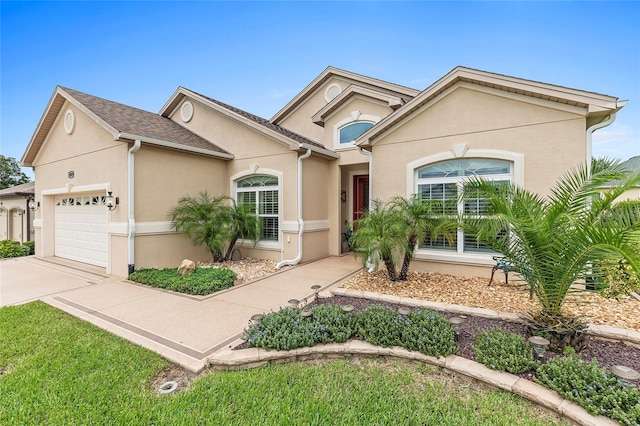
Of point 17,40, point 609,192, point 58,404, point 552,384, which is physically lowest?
point 58,404

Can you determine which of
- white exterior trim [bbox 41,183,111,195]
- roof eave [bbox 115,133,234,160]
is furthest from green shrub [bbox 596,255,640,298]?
white exterior trim [bbox 41,183,111,195]

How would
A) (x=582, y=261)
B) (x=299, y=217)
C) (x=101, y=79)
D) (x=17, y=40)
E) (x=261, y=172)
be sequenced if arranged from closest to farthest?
(x=582, y=261) < (x=299, y=217) < (x=261, y=172) < (x=17, y=40) < (x=101, y=79)

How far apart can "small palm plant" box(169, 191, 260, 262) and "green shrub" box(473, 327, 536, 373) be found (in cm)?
744

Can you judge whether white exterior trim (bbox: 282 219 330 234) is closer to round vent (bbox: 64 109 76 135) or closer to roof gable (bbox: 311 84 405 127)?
roof gable (bbox: 311 84 405 127)

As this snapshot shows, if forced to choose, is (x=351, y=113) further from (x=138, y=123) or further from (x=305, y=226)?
(x=138, y=123)

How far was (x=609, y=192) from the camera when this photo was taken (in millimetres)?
3648

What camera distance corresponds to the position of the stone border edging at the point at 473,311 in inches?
155

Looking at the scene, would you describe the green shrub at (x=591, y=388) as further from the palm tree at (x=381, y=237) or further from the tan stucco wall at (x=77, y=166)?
the tan stucco wall at (x=77, y=166)

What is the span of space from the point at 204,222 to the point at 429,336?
761cm

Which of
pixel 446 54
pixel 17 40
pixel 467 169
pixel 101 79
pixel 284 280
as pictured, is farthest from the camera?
pixel 101 79

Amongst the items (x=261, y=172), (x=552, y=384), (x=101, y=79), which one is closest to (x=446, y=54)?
(x=261, y=172)

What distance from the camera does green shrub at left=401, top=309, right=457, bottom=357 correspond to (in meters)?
3.63

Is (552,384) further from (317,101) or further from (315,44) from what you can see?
(315,44)

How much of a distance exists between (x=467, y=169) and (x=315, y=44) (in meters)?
10.3
